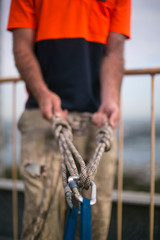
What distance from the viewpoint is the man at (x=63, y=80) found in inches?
27.5

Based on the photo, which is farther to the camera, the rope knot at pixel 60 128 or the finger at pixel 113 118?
the finger at pixel 113 118

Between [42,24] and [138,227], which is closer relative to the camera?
[42,24]

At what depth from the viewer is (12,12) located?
719 millimetres

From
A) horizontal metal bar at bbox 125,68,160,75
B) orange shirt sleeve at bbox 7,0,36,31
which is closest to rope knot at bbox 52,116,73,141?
orange shirt sleeve at bbox 7,0,36,31

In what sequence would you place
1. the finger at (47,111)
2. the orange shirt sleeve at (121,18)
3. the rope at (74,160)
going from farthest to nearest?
A: the orange shirt sleeve at (121,18) → the finger at (47,111) → the rope at (74,160)

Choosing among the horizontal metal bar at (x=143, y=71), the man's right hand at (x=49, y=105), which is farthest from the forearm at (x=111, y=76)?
the horizontal metal bar at (x=143, y=71)

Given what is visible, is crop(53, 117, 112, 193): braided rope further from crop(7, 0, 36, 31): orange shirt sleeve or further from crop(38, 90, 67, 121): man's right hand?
crop(7, 0, 36, 31): orange shirt sleeve

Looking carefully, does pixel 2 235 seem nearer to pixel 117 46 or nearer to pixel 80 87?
pixel 80 87

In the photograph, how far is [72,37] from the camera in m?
0.73

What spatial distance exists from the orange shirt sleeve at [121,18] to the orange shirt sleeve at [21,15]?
0.25 m

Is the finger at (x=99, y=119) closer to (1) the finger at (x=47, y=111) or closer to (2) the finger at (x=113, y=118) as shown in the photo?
(2) the finger at (x=113, y=118)

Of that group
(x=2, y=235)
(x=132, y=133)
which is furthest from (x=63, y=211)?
(x=132, y=133)

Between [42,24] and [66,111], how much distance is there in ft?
0.83

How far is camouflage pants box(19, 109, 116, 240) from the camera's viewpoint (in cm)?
71
